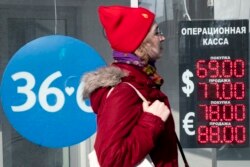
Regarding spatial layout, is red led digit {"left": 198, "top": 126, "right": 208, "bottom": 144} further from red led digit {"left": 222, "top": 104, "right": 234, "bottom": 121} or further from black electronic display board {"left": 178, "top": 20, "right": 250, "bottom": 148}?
red led digit {"left": 222, "top": 104, "right": 234, "bottom": 121}

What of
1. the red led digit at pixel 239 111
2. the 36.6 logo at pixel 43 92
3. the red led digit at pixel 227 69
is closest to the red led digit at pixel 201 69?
the red led digit at pixel 227 69

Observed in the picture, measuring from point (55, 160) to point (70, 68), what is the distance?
1.19 meters

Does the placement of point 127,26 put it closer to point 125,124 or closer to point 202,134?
point 125,124

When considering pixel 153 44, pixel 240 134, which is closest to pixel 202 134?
pixel 240 134

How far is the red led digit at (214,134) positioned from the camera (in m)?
5.42

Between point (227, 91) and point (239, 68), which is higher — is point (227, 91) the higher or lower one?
the lower one

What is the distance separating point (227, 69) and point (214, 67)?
0.35ft

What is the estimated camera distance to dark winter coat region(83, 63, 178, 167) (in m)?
2.21

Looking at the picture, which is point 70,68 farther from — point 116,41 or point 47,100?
point 116,41

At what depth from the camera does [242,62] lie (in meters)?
5.45

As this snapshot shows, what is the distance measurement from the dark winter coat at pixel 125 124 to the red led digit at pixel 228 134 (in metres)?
3.09

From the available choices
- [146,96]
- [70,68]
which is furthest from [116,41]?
[70,68]

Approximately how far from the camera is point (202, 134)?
546 cm

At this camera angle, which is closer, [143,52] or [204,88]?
[143,52]
